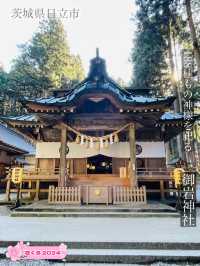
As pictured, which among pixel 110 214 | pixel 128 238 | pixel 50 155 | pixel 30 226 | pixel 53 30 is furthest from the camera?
pixel 53 30

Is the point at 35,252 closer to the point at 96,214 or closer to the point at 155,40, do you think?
the point at 96,214

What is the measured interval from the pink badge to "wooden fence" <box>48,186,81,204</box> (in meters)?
4.59

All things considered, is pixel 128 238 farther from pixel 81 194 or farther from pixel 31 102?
pixel 31 102

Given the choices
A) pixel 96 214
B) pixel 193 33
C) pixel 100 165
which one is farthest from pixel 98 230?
pixel 193 33

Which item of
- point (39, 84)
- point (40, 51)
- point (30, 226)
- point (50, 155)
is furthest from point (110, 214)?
point (40, 51)

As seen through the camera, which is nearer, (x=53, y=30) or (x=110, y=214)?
(x=110, y=214)

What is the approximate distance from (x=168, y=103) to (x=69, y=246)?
712 centimetres

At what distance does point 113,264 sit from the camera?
436cm

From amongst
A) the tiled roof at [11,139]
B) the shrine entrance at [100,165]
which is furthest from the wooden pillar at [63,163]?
the tiled roof at [11,139]

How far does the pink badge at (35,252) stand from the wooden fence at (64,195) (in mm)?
4589

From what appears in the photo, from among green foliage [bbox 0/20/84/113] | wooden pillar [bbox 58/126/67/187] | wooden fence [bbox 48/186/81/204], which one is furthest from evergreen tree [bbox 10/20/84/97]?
wooden fence [bbox 48/186/81/204]

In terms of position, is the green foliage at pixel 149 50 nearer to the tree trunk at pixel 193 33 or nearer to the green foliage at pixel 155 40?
the green foliage at pixel 155 40

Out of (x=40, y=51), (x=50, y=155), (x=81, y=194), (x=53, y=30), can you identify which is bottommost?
(x=81, y=194)

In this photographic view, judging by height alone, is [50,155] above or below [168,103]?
below
